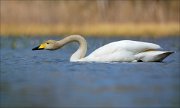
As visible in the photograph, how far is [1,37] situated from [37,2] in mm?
4555

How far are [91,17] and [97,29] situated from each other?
4.74 meters

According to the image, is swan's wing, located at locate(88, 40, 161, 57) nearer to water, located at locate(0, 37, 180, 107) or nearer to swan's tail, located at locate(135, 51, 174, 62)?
swan's tail, located at locate(135, 51, 174, 62)

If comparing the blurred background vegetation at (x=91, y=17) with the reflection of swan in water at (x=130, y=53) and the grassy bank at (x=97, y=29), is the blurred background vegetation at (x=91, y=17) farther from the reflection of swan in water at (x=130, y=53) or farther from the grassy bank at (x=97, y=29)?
the reflection of swan in water at (x=130, y=53)

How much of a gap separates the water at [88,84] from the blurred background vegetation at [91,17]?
11.6m

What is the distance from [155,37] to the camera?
25.0 m

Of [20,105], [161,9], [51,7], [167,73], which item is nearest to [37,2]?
[51,7]

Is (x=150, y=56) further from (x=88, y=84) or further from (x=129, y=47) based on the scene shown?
(x=88, y=84)

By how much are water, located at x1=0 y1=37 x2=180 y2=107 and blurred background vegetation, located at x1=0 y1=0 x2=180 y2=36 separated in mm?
11636

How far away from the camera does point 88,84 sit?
34.2ft

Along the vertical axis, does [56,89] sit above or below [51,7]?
above

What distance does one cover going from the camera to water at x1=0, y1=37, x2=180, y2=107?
8.91 meters


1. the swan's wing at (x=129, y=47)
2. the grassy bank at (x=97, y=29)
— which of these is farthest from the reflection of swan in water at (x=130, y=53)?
the grassy bank at (x=97, y=29)

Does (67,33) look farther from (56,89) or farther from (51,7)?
(56,89)

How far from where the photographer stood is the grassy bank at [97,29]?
83.9 feet
